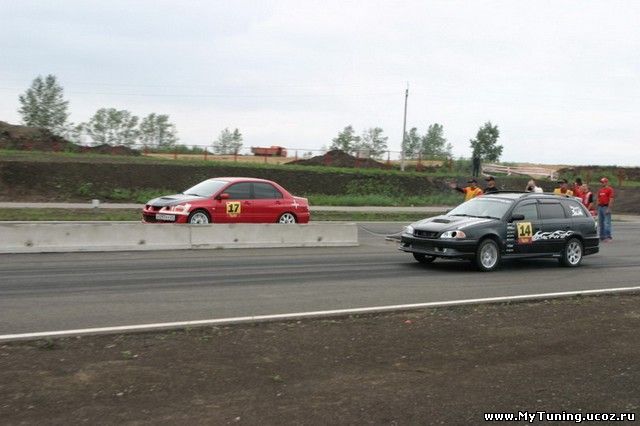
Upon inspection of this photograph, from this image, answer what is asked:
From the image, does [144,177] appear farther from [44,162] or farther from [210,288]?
[210,288]

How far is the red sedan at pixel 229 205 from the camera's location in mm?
17359

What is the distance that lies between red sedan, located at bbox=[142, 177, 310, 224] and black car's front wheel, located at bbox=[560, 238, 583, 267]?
7.28m

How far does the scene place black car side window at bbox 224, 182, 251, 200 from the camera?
59.7 feet

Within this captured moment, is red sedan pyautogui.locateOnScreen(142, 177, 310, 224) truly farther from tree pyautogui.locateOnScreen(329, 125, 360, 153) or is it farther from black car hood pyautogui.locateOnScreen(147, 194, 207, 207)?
tree pyautogui.locateOnScreen(329, 125, 360, 153)

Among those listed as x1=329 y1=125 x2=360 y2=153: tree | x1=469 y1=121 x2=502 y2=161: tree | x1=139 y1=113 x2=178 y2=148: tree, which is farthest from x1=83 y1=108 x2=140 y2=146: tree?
x1=469 y1=121 x2=502 y2=161: tree

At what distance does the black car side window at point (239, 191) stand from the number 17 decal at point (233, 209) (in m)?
0.15

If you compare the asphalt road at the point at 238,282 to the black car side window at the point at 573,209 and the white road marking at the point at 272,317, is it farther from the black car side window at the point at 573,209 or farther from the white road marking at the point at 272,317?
the black car side window at the point at 573,209

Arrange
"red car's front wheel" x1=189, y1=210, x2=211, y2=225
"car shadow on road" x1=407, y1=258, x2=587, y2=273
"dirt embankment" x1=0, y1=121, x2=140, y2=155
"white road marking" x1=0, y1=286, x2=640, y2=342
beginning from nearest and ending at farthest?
"white road marking" x1=0, y1=286, x2=640, y2=342 → "car shadow on road" x1=407, y1=258, x2=587, y2=273 → "red car's front wheel" x1=189, y1=210, x2=211, y2=225 → "dirt embankment" x1=0, y1=121, x2=140, y2=155

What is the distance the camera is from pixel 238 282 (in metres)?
11.3

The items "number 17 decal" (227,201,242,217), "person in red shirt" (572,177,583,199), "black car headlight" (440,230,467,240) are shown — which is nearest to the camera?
"black car headlight" (440,230,467,240)

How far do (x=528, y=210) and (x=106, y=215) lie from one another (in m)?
16.0

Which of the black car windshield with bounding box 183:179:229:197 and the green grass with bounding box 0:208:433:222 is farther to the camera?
the green grass with bounding box 0:208:433:222

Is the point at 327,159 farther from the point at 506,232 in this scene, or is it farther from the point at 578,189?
the point at 506,232

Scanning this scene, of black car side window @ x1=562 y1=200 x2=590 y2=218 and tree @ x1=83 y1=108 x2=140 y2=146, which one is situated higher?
tree @ x1=83 y1=108 x2=140 y2=146
